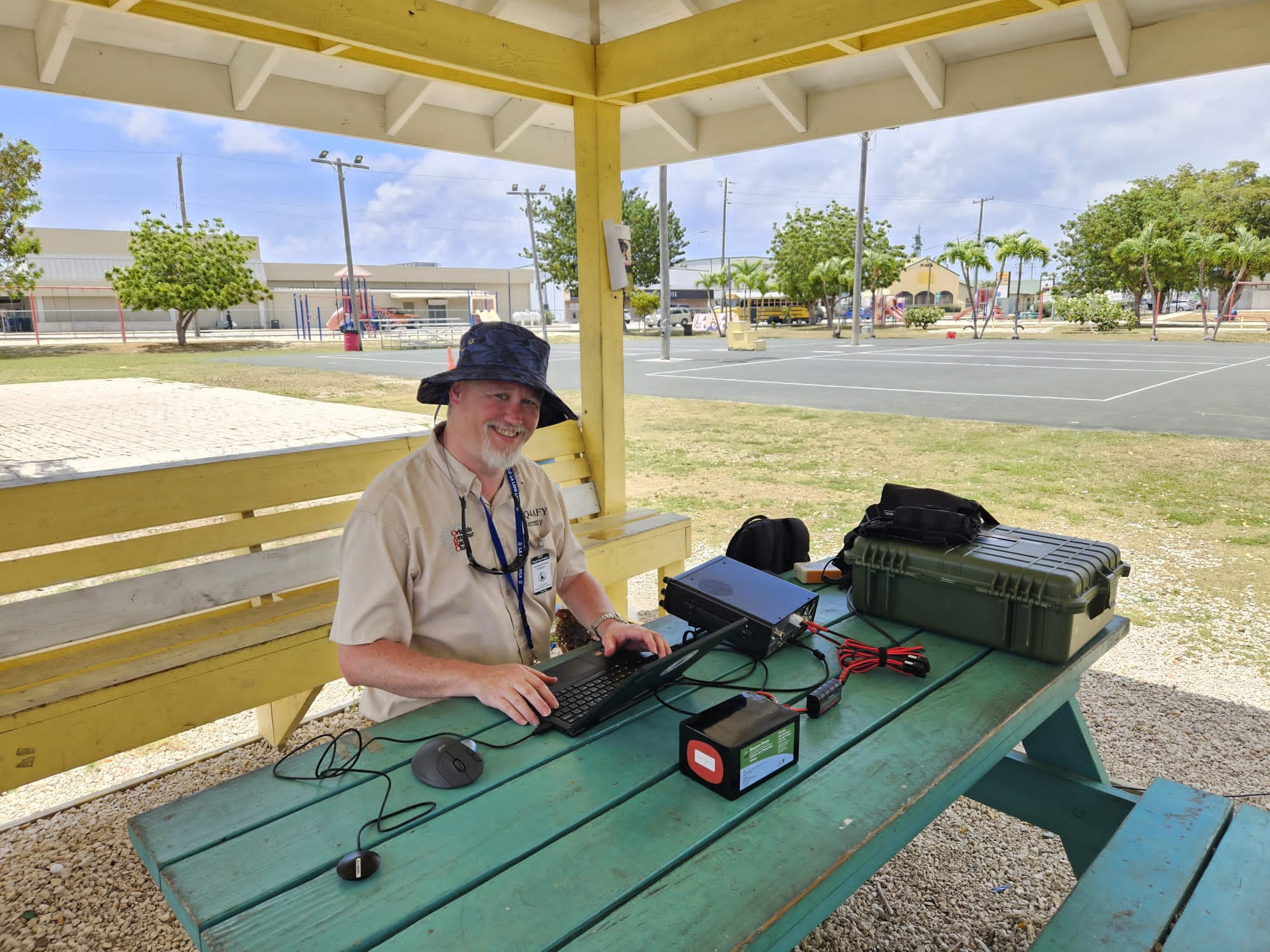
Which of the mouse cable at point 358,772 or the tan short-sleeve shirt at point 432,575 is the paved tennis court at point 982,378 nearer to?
the tan short-sleeve shirt at point 432,575

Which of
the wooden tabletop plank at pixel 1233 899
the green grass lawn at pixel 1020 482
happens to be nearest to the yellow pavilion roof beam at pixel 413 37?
the wooden tabletop plank at pixel 1233 899

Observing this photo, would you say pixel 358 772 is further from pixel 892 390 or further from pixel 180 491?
pixel 892 390

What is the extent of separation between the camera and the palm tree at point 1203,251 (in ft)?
107

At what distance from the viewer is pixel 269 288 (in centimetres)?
4306

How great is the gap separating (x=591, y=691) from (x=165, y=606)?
6.47ft

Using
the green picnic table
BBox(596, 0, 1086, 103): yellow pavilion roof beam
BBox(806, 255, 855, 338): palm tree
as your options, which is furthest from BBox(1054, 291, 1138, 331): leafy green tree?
the green picnic table

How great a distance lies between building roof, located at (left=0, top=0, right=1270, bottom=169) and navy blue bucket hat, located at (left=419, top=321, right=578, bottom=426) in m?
1.47

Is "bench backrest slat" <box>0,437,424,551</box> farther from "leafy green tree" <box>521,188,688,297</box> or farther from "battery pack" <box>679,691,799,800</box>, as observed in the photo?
"leafy green tree" <box>521,188,688,297</box>

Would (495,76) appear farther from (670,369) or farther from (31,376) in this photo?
(31,376)

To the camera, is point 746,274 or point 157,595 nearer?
point 157,595

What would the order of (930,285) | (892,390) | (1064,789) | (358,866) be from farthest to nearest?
(930,285), (892,390), (1064,789), (358,866)

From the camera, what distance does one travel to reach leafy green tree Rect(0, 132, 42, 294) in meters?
12.0

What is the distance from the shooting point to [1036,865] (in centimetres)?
260

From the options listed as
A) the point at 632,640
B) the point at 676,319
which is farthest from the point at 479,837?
the point at 676,319
